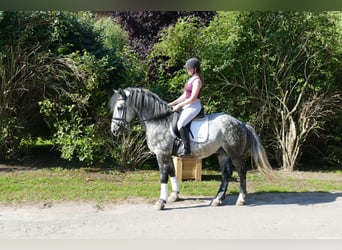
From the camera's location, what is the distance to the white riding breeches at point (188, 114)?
21.2 feet

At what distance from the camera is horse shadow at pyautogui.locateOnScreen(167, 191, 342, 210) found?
22.3 feet

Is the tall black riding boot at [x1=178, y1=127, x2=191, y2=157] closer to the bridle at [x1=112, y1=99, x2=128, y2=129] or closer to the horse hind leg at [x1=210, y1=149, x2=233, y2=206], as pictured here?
the horse hind leg at [x1=210, y1=149, x2=233, y2=206]

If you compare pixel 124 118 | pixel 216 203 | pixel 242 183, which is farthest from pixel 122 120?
pixel 242 183

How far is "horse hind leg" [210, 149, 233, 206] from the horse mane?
122 centimetres

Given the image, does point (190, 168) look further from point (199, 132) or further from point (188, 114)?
point (188, 114)

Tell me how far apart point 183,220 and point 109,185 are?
8.75 feet

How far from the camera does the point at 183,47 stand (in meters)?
9.98

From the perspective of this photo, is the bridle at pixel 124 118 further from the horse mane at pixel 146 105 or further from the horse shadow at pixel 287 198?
the horse shadow at pixel 287 198

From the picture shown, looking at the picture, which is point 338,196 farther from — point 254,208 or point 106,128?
point 106,128

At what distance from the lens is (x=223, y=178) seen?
6.76 metres

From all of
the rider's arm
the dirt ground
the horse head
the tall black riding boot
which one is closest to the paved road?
the dirt ground

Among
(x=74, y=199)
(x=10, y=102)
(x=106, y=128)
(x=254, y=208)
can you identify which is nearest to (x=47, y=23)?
(x=10, y=102)

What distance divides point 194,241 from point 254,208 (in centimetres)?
238

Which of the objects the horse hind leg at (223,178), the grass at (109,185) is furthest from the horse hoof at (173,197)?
the horse hind leg at (223,178)
